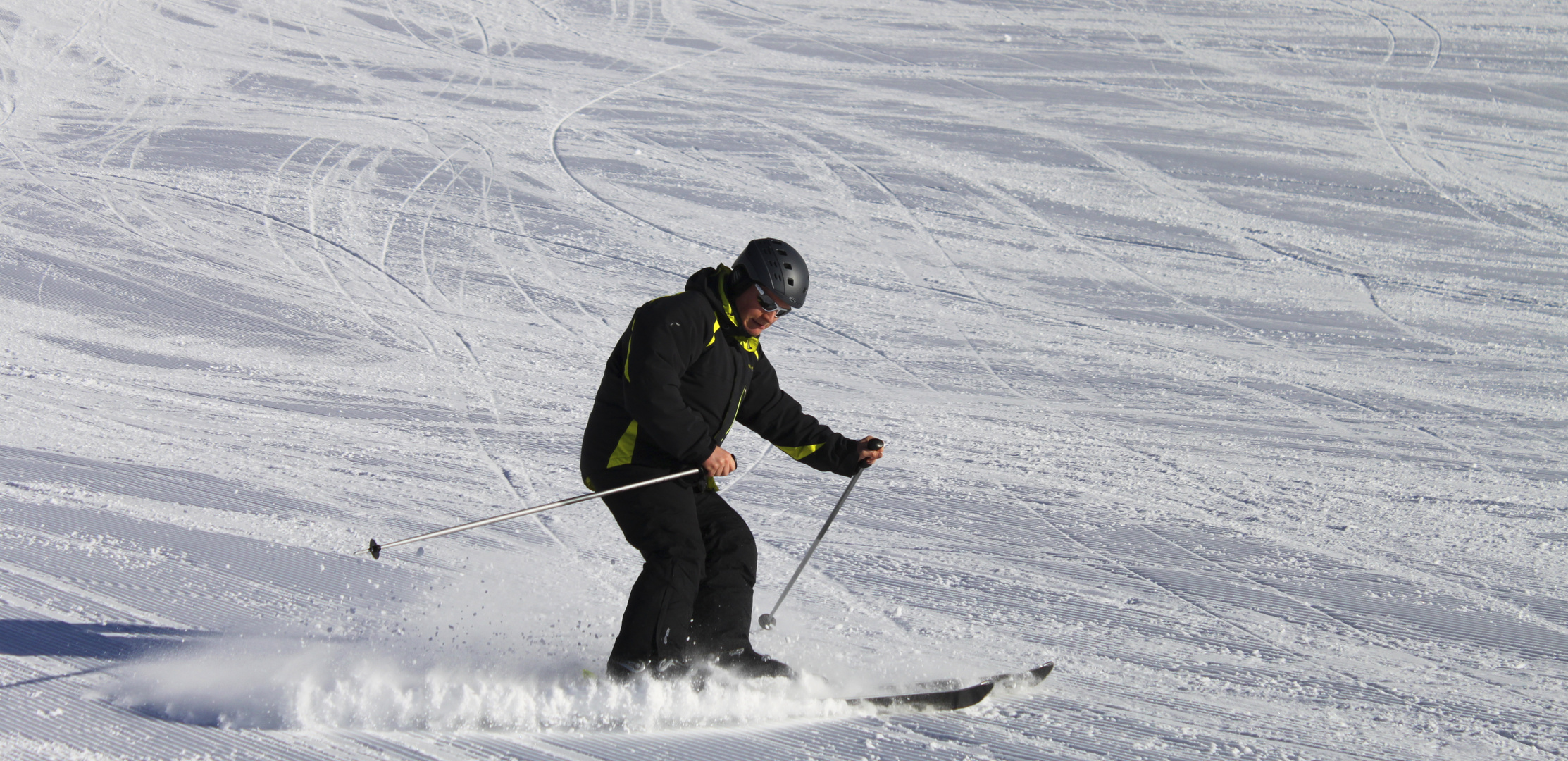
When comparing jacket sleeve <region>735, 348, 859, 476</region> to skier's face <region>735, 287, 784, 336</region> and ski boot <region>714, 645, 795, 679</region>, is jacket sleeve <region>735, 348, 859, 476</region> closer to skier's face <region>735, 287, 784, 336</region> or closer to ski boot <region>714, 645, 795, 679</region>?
skier's face <region>735, 287, 784, 336</region>

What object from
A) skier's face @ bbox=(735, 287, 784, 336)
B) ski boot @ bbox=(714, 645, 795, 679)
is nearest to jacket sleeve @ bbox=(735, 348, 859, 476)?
skier's face @ bbox=(735, 287, 784, 336)

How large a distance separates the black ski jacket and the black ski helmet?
4.4 inches

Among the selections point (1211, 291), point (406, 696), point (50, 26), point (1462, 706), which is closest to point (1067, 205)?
point (1211, 291)

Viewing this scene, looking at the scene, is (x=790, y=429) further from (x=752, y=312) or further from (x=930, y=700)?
(x=930, y=700)

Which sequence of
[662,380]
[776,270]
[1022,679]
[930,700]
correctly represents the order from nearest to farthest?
[662,380] < [776,270] < [930,700] < [1022,679]

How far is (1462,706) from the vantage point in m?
3.77

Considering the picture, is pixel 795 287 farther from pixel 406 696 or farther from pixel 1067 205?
pixel 1067 205

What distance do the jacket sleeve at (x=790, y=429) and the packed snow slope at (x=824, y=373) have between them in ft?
2.30

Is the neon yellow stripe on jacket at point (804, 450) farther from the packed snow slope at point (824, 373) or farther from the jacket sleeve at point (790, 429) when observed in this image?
the packed snow slope at point (824, 373)

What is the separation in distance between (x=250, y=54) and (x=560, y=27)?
12.0ft

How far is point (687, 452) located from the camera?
3260 millimetres

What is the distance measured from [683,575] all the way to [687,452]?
0.40 metres

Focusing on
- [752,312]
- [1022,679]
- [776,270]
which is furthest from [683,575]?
[1022,679]

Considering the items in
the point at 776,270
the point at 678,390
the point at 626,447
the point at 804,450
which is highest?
the point at 776,270
